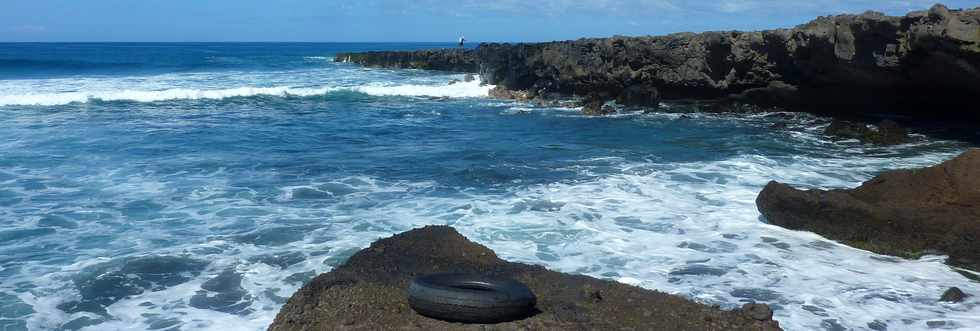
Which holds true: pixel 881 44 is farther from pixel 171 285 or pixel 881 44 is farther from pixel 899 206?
pixel 171 285

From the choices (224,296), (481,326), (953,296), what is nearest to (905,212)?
(953,296)

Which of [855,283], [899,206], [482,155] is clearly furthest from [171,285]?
[482,155]

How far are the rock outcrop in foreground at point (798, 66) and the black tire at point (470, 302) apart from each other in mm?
12949

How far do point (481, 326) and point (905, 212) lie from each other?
546cm

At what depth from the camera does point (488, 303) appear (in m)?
4.54

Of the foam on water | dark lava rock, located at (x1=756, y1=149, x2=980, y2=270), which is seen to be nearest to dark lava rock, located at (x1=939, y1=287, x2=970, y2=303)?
the foam on water

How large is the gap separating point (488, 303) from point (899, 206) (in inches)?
216

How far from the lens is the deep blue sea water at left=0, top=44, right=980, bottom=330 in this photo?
21.1 ft

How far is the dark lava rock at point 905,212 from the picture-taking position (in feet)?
24.8

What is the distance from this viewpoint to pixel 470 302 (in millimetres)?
4531

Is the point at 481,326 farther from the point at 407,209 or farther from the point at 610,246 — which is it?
the point at 407,209

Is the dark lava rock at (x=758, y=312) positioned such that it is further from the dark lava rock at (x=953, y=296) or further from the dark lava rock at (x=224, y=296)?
the dark lava rock at (x=224, y=296)

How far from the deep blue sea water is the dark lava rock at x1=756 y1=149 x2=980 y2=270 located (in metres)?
0.20

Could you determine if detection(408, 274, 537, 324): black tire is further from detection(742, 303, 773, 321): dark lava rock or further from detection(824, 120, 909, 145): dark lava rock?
detection(824, 120, 909, 145): dark lava rock
